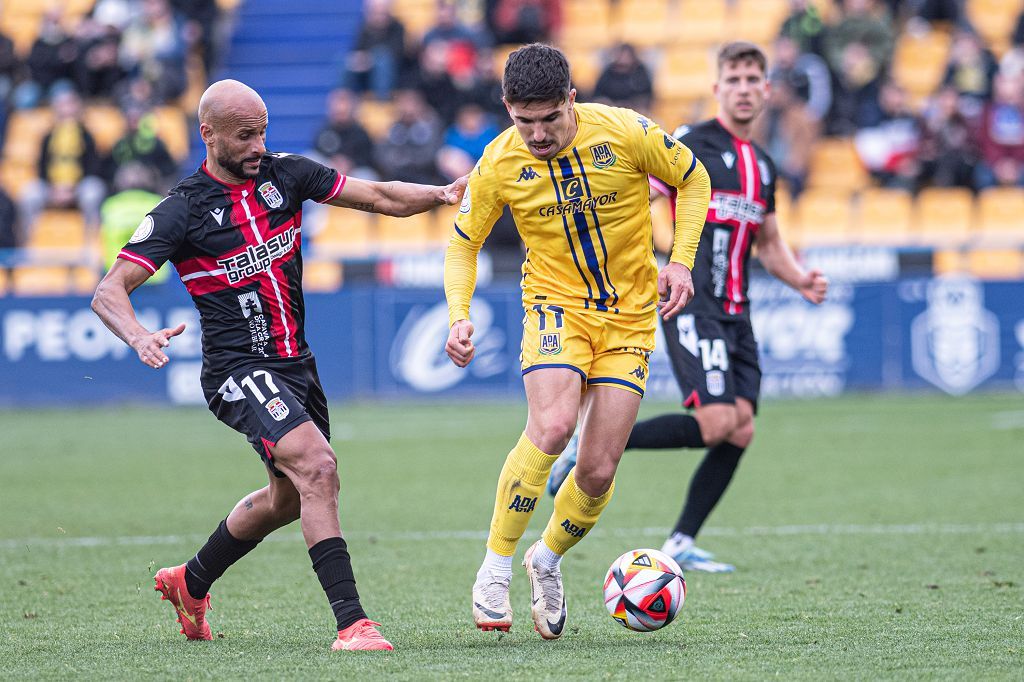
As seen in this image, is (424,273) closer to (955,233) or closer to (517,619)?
(955,233)

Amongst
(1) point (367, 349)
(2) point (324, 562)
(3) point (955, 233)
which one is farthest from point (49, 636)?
(3) point (955, 233)

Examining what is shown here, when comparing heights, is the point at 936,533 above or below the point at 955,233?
below

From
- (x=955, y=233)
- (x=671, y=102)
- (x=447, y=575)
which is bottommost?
(x=447, y=575)

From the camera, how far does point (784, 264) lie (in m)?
7.93

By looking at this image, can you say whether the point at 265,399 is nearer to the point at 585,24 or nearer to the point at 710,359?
the point at 710,359

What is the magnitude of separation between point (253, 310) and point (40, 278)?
1210cm

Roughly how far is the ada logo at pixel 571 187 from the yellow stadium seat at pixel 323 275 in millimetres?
11303

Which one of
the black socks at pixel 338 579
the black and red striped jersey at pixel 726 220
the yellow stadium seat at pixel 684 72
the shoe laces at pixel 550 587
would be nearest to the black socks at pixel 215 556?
the black socks at pixel 338 579

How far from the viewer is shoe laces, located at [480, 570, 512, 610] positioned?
5441 millimetres

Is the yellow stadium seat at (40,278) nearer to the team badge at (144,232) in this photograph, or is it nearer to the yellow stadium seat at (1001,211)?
the yellow stadium seat at (1001,211)

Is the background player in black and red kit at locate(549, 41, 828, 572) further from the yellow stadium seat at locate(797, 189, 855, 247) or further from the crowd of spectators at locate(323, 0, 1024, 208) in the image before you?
the crowd of spectators at locate(323, 0, 1024, 208)

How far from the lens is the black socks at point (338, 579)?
17.4ft

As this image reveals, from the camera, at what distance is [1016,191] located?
17.6m

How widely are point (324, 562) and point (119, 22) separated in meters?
18.1
